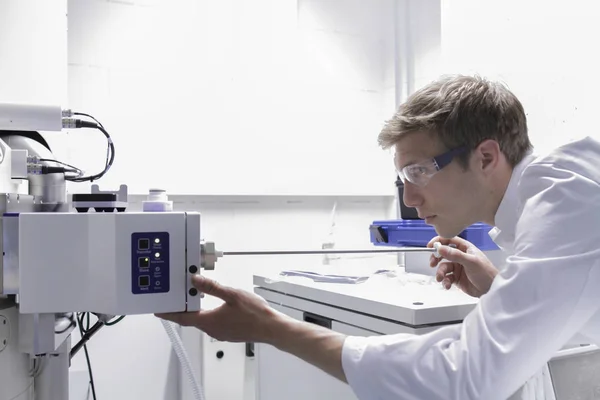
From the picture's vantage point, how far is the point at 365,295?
3.39 ft

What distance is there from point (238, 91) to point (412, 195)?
4.46 feet

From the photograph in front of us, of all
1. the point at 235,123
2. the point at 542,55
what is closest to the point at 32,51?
the point at 235,123

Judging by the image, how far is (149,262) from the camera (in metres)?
0.65

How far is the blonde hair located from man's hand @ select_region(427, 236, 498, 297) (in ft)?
0.71

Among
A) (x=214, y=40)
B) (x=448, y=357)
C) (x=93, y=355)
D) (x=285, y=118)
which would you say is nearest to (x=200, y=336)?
(x=93, y=355)

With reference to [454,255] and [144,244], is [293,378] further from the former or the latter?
[144,244]

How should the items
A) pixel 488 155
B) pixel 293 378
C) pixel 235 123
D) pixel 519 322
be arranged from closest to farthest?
pixel 519 322 → pixel 488 155 → pixel 293 378 → pixel 235 123

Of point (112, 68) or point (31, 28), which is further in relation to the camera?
point (112, 68)

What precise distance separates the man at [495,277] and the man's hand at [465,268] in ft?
0.28

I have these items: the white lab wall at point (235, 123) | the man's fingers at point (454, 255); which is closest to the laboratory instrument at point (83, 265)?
the man's fingers at point (454, 255)

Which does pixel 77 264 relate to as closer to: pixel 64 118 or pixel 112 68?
pixel 64 118

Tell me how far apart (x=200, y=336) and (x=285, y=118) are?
3.23 ft

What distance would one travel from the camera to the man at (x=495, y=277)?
614 mm

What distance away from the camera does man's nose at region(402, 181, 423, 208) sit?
0.91 meters
